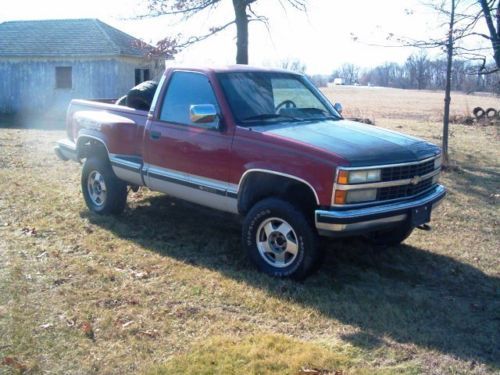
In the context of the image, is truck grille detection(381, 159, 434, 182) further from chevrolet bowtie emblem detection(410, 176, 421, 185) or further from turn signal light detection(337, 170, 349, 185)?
turn signal light detection(337, 170, 349, 185)

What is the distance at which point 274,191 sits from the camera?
5.51 meters

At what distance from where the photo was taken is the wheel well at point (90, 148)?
7.48 meters

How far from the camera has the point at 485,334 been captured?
4.43m

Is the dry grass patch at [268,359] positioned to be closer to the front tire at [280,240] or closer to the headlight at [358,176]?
the front tire at [280,240]

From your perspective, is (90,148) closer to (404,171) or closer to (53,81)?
(404,171)

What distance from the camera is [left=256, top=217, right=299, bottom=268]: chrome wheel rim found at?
5.32 meters

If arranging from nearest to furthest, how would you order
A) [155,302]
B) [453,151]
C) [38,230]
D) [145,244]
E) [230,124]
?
[155,302] → [230,124] → [145,244] → [38,230] → [453,151]

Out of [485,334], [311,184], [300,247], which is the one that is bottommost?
[485,334]

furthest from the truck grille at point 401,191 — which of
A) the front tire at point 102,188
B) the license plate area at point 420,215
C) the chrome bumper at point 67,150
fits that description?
the chrome bumper at point 67,150

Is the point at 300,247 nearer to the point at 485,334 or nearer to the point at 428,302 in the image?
the point at 428,302

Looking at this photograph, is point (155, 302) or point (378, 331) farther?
point (155, 302)

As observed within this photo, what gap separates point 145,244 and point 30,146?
9322 mm

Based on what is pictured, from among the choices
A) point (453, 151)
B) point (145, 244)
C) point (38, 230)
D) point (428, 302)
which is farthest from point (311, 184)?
point (453, 151)

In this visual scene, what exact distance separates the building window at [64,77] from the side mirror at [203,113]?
19.5 metres
